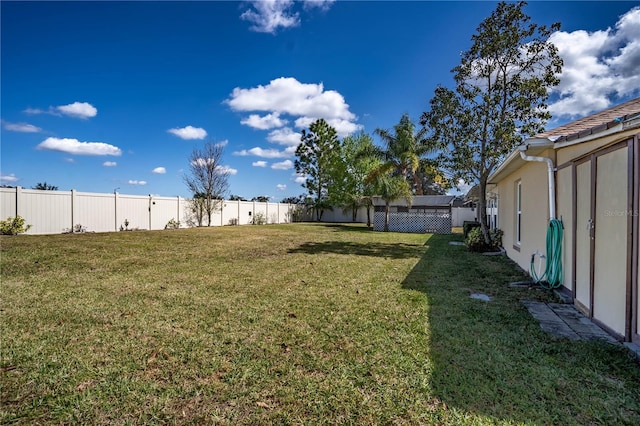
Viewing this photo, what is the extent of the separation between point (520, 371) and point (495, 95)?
976 cm

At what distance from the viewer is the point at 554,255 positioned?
16.0 ft

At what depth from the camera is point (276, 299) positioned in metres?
4.69

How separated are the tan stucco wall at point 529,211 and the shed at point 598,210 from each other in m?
0.04

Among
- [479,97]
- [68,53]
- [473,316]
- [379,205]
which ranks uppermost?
[68,53]

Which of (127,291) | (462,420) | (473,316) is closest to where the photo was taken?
(462,420)

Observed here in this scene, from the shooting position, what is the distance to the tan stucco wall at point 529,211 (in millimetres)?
5707

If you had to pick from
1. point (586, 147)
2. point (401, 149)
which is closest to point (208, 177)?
point (401, 149)

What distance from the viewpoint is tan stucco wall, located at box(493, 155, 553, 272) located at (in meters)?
5.71

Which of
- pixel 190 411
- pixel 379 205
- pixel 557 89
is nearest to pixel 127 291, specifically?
pixel 190 411

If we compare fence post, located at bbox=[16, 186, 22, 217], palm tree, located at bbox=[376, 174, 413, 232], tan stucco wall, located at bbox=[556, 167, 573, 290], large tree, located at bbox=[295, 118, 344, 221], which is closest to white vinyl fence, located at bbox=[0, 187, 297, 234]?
fence post, located at bbox=[16, 186, 22, 217]

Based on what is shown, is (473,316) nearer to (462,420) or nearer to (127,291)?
(462,420)

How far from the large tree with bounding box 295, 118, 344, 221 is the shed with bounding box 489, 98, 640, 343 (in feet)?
86.3

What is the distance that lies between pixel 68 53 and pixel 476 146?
13658 mm

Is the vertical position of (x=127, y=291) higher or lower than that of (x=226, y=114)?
lower
